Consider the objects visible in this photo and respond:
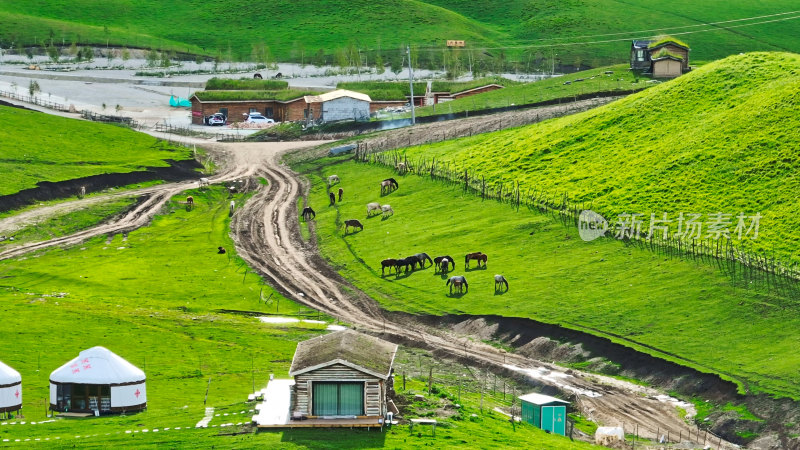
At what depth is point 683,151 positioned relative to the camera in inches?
4742

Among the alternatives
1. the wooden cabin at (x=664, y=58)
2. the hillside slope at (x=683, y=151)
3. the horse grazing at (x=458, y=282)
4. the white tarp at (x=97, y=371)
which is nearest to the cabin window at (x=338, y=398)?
the white tarp at (x=97, y=371)

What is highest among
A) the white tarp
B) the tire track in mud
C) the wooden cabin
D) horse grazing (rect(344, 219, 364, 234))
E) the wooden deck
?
the wooden cabin

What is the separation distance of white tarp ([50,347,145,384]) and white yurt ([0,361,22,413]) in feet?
6.10

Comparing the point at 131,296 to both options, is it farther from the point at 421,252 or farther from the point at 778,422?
the point at 778,422

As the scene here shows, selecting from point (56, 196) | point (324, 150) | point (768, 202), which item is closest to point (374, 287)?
point (768, 202)

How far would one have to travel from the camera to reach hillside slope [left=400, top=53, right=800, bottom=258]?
108 meters

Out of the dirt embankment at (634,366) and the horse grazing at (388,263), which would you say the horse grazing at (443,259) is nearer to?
the horse grazing at (388,263)

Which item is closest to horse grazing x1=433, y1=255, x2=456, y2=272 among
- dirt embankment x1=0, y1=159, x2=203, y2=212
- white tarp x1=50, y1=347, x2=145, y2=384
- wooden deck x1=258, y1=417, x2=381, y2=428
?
white tarp x1=50, y1=347, x2=145, y2=384

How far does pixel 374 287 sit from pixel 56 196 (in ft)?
164

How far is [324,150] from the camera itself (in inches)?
6501

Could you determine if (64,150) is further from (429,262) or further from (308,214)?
(429,262)

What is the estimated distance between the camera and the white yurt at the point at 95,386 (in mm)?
65375

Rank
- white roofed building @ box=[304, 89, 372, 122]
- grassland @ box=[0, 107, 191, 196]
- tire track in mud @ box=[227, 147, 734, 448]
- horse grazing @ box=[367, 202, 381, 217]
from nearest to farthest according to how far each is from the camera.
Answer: tire track in mud @ box=[227, 147, 734, 448]
horse grazing @ box=[367, 202, 381, 217]
grassland @ box=[0, 107, 191, 196]
white roofed building @ box=[304, 89, 372, 122]

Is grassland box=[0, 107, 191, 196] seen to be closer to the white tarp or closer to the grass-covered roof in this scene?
the white tarp
